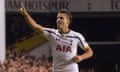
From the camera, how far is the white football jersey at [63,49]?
26.4ft

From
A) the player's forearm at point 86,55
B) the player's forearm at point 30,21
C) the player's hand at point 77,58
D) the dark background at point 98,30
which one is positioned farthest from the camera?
the dark background at point 98,30

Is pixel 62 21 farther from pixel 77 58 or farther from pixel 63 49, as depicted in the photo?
pixel 77 58

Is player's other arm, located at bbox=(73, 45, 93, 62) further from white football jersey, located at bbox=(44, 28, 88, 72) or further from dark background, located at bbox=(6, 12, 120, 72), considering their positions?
dark background, located at bbox=(6, 12, 120, 72)

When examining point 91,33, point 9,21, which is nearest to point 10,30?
point 9,21

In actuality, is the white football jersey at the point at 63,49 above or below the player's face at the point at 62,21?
below

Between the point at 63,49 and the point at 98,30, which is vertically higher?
the point at 63,49

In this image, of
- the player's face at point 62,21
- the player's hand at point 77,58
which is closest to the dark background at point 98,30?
the player's face at point 62,21

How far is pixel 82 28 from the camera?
35375 mm

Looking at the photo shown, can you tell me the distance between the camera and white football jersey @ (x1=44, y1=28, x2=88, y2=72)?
8.04m

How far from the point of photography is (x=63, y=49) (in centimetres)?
805

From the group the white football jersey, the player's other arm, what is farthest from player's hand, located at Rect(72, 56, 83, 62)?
the white football jersey

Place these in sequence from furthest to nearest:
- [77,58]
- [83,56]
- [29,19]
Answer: [29,19], [83,56], [77,58]

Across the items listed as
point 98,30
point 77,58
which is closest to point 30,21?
point 77,58

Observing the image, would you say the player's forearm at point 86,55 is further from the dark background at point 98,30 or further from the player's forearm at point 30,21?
the dark background at point 98,30
